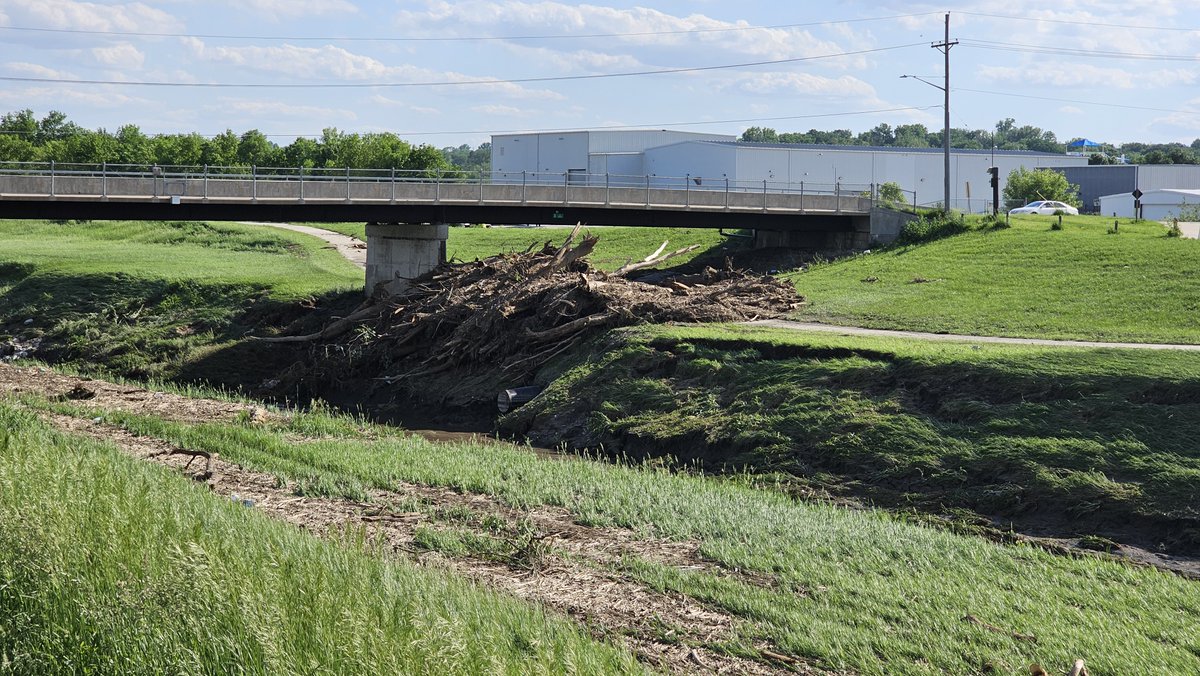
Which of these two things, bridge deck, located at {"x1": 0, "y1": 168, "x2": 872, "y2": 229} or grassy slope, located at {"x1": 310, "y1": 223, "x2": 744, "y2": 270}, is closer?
bridge deck, located at {"x1": 0, "y1": 168, "x2": 872, "y2": 229}

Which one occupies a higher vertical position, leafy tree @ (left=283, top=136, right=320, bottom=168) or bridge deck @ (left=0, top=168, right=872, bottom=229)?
leafy tree @ (left=283, top=136, right=320, bottom=168)

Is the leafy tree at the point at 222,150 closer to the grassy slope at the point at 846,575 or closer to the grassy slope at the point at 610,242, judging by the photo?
the grassy slope at the point at 610,242

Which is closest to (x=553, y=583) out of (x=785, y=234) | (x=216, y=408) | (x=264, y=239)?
(x=216, y=408)

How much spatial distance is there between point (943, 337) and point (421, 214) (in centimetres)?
1899

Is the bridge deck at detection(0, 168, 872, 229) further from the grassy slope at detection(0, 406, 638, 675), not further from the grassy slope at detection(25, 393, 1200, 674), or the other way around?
the grassy slope at detection(0, 406, 638, 675)

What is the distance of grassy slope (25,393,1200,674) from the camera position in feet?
31.2

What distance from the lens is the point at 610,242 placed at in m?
52.8

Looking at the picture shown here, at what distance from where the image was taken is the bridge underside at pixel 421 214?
113 feet

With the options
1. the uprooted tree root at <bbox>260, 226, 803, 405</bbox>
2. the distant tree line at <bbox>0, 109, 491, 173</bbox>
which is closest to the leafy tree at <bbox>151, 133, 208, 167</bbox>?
the distant tree line at <bbox>0, 109, 491, 173</bbox>

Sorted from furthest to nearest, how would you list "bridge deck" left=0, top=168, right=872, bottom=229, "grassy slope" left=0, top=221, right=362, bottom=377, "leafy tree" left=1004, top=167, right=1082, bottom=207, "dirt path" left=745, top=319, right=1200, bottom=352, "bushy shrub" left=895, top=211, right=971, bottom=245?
1. "leafy tree" left=1004, top=167, right=1082, bottom=207
2. "bushy shrub" left=895, top=211, right=971, bottom=245
3. "grassy slope" left=0, top=221, right=362, bottom=377
4. "bridge deck" left=0, top=168, right=872, bottom=229
5. "dirt path" left=745, top=319, right=1200, bottom=352

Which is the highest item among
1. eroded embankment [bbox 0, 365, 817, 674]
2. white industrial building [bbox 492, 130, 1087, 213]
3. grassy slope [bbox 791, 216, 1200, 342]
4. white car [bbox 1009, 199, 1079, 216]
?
white industrial building [bbox 492, 130, 1087, 213]

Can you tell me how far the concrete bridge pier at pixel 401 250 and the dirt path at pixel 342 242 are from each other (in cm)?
500

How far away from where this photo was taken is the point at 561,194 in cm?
4150

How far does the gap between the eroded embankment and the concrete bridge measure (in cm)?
1900
